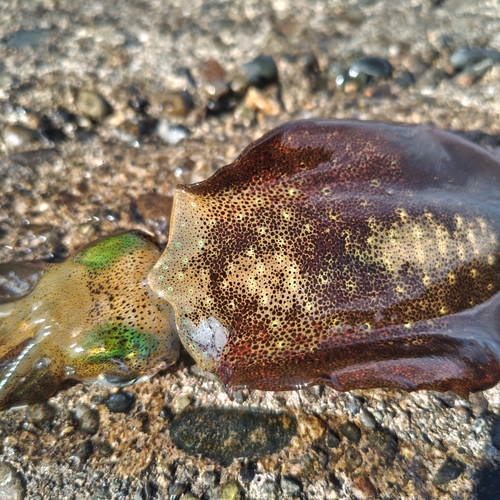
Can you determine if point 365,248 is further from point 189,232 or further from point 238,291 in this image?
point 189,232

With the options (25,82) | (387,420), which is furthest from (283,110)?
(387,420)

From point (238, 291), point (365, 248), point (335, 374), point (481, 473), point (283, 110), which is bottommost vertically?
point (481, 473)

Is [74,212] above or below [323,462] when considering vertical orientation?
above

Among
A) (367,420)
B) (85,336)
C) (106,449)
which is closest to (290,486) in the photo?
(367,420)

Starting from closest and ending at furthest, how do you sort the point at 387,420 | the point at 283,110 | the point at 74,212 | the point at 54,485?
the point at 54,485
the point at 387,420
the point at 74,212
the point at 283,110

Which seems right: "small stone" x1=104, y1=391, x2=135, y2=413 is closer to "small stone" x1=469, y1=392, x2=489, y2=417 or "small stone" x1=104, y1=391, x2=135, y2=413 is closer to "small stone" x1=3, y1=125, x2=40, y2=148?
"small stone" x1=3, y1=125, x2=40, y2=148

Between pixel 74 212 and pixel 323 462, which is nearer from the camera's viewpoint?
pixel 323 462

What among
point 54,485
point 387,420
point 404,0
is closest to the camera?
point 54,485

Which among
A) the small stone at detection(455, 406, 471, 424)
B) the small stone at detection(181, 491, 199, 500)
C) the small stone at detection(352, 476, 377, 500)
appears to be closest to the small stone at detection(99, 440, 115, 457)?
the small stone at detection(181, 491, 199, 500)
